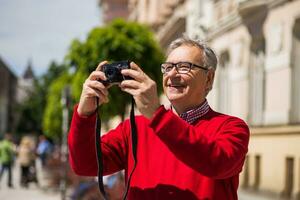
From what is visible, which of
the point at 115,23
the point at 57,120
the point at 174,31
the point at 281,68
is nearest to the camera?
the point at 281,68

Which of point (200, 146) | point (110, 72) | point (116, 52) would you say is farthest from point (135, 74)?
point (116, 52)

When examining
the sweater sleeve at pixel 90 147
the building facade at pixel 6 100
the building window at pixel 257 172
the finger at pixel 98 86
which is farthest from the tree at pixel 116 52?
the building facade at pixel 6 100

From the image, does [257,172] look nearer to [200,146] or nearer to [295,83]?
[295,83]

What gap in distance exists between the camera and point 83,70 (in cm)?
2255

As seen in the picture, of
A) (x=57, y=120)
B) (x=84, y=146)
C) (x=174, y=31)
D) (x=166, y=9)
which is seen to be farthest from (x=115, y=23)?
(x=57, y=120)

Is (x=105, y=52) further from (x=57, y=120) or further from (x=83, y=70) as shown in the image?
(x=57, y=120)

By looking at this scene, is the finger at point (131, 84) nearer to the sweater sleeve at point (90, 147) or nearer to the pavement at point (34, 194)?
the sweater sleeve at point (90, 147)

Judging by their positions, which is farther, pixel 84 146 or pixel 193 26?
pixel 193 26

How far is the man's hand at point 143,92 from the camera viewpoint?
10.2ft

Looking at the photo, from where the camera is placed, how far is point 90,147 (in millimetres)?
3717

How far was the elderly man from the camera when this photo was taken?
3.15 metres

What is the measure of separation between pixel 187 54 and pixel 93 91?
0.48 meters

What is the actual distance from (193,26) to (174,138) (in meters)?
26.2

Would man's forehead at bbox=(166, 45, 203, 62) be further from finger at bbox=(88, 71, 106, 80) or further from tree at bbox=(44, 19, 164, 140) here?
tree at bbox=(44, 19, 164, 140)
